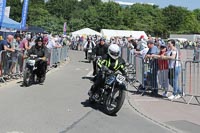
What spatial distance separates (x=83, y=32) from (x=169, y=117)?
6202cm

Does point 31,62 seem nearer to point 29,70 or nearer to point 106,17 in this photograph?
point 29,70

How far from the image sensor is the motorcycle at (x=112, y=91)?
1009 centimetres

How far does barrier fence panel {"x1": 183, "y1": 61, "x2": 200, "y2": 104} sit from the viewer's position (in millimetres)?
12812

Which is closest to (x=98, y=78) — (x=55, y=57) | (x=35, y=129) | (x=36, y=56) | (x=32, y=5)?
(x=35, y=129)

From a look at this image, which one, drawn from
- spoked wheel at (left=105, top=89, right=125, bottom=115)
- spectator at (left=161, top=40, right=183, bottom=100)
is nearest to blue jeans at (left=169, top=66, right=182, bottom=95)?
spectator at (left=161, top=40, right=183, bottom=100)

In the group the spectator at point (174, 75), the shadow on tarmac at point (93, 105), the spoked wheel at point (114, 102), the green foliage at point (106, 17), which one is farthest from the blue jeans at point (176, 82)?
the green foliage at point (106, 17)

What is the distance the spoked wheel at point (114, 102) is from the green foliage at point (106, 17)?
10289cm

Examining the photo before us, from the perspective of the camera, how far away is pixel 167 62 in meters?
13.3

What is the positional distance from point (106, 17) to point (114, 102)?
396 ft

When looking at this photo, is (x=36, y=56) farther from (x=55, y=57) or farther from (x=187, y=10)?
(x=187, y=10)

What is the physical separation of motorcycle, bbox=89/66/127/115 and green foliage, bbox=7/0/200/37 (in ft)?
337

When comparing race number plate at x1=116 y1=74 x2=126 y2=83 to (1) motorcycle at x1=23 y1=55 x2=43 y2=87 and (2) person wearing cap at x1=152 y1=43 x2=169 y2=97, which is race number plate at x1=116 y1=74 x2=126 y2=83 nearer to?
(2) person wearing cap at x1=152 y1=43 x2=169 y2=97

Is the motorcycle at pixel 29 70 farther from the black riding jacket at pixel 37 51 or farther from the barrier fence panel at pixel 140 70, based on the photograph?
the barrier fence panel at pixel 140 70

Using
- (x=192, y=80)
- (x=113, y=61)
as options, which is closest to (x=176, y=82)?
(x=192, y=80)
